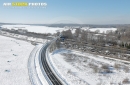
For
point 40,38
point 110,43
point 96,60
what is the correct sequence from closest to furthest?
point 96,60, point 110,43, point 40,38

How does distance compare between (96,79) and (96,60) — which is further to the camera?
(96,60)

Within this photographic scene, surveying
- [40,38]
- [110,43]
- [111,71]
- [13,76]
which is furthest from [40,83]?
[40,38]

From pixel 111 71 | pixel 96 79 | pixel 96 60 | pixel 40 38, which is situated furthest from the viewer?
pixel 40 38

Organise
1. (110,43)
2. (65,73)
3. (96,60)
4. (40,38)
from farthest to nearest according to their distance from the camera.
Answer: (40,38) → (110,43) → (96,60) → (65,73)

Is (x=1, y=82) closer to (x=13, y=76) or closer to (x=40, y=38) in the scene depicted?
(x=13, y=76)

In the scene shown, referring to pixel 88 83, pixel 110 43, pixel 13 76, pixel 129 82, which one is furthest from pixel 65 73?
pixel 110 43

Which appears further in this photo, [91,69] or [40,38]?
[40,38]

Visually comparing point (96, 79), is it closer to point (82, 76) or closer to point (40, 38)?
point (82, 76)

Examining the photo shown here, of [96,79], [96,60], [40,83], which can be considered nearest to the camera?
[40,83]
